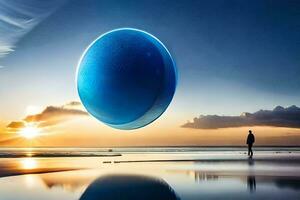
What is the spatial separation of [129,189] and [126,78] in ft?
7.03

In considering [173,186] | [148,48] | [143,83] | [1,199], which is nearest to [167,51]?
[148,48]

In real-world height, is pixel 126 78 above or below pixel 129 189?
above

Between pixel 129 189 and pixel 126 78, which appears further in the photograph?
pixel 126 78

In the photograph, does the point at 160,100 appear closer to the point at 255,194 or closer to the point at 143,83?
the point at 143,83

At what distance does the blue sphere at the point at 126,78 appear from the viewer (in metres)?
8.02

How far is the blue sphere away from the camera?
802cm

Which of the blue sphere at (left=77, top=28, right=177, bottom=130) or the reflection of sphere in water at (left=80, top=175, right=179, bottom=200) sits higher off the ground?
the blue sphere at (left=77, top=28, right=177, bottom=130)

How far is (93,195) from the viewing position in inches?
273

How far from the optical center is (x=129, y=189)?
768cm

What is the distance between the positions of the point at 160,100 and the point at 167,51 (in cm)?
126

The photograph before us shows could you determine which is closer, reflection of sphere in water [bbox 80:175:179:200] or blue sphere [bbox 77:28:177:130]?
reflection of sphere in water [bbox 80:175:179:200]

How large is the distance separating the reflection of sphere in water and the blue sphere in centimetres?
125

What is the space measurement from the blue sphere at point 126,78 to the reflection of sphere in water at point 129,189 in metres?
1.25

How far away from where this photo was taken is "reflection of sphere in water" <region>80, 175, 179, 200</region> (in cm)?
668
